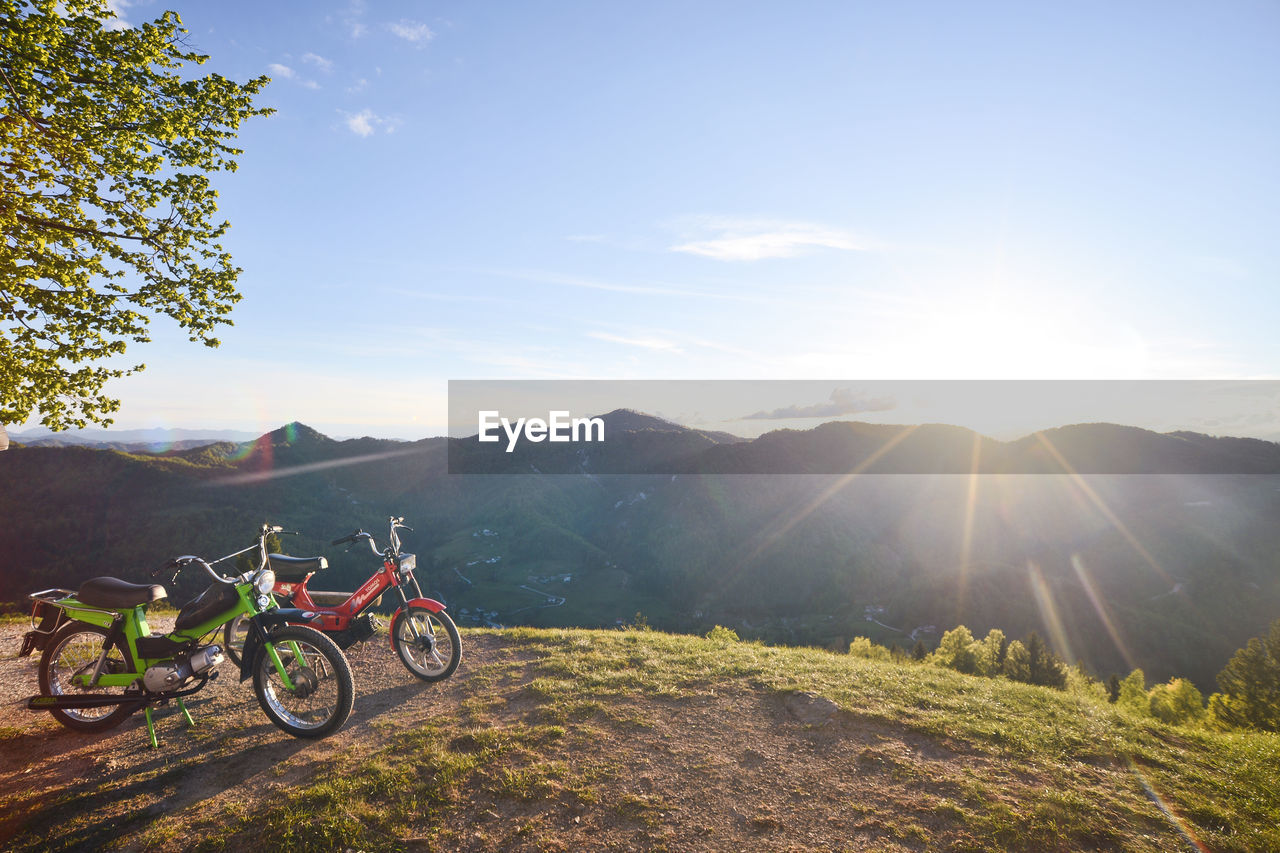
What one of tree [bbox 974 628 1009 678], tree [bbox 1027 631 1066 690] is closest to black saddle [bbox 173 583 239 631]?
tree [bbox 1027 631 1066 690]

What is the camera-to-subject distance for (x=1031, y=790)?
630 centimetres

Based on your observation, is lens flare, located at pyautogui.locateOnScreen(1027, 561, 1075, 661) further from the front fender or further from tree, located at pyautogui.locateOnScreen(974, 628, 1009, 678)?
the front fender

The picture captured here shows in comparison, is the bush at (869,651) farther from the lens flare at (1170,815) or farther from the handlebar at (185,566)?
the handlebar at (185,566)

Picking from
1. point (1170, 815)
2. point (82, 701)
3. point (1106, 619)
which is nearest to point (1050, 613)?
point (1106, 619)

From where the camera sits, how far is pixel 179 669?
22.7ft

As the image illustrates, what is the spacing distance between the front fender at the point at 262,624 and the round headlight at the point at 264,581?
306 mm

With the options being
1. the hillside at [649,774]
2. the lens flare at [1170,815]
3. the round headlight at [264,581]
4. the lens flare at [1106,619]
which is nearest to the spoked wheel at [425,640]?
the hillside at [649,774]

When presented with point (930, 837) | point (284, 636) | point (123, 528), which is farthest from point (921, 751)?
point (123, 528)

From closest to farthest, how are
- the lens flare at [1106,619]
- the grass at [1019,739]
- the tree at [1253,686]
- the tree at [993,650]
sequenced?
the grass at [1019,739], the tree at [1253,686], the tree at [993,650], the lens flare at [1106,619]

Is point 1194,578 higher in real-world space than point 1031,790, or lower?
lower

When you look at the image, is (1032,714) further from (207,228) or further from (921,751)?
(207,228)

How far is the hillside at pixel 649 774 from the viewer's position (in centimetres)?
543

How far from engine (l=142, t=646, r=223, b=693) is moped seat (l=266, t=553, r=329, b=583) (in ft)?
5.20

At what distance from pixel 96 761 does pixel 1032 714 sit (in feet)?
44.0
